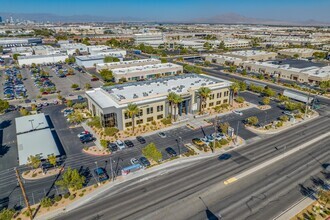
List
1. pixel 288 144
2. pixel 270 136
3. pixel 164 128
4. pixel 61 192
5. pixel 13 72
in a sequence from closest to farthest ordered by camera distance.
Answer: pixel 61 192, pixel 288 144, pixel 270 136, pixel 164 128, pixel 13 72

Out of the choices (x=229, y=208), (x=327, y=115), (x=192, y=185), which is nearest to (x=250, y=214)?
(x=229, y=208)

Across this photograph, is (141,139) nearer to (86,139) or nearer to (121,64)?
(86,139)

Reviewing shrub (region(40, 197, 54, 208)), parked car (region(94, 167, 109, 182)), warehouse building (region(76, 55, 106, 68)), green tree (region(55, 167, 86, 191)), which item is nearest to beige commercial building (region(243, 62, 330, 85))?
warehouse building (region(76, 55, 106, 68))

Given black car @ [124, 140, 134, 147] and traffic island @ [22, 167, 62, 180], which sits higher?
black car @ [124, 140, 134, 147]

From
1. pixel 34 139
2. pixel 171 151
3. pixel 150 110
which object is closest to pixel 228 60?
pixel 150 110

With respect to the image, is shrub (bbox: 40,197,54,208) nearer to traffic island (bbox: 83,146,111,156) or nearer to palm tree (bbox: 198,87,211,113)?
traffic island (bbox: 83,146,111,156)

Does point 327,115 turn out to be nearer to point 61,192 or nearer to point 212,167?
point 212,167
